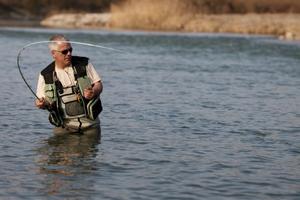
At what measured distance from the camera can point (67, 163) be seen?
9703 millimetres

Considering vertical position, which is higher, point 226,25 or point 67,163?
point 67,163

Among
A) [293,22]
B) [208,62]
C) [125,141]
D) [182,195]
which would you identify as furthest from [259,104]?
[293,22]

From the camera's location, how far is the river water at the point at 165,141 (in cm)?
865

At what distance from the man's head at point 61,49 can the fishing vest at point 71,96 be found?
198 mm

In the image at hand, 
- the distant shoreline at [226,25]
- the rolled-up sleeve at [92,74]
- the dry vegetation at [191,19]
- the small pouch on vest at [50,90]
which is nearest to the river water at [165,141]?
the small pouch on vest at [50,90]

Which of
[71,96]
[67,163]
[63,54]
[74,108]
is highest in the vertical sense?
[63,54]

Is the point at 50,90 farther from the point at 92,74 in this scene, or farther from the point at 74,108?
the point at 92,74

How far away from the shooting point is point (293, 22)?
50.5m

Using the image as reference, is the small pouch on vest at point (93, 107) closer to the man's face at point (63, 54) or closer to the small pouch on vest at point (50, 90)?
the small pouch on vest at point (50, 90)

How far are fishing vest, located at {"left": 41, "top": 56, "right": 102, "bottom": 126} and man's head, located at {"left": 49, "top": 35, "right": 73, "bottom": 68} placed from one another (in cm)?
20

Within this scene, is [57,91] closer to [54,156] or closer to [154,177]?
[54,156]

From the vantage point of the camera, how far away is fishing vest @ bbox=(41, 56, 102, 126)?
1017 centimetres

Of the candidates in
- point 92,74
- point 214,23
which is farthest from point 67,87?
point 214,23

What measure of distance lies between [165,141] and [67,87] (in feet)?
6.25
